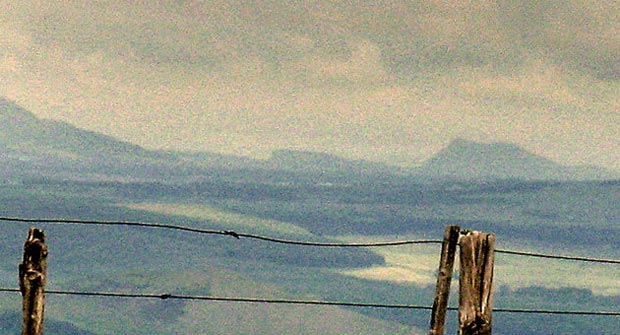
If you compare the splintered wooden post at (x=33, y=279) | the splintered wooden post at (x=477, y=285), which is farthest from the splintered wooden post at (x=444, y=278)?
the splintered wooden post at (x=33, y=279)

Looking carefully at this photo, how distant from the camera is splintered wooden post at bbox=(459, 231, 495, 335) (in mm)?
12977

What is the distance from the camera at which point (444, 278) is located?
42.4ft

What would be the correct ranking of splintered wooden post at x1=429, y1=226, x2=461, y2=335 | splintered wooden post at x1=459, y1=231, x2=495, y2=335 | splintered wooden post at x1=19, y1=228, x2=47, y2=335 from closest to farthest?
1. splintered wooden post at x1=19, y1=228, x2=47, y2=335
2. splintered wooden post at x1=429, y1=226, x2=461, y2=335
3. splintered wooden post at x1=459, y1=231, x2=495, y2=335

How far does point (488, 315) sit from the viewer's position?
43.0 ft

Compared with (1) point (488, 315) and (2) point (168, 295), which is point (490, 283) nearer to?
(1) point (488, 315)

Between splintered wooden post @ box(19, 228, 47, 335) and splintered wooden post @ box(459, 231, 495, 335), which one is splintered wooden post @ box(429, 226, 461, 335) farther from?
splintered wooden post @ box(19, 228, 47, 335)

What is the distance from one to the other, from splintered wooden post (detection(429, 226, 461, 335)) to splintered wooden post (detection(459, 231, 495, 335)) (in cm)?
16

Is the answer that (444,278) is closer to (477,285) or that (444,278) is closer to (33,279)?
(477,285)

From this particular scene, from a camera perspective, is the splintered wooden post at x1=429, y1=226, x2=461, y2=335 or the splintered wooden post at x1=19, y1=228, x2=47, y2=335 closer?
the splintered wooden post at x1=19, y1=228, x2=47, y2=335

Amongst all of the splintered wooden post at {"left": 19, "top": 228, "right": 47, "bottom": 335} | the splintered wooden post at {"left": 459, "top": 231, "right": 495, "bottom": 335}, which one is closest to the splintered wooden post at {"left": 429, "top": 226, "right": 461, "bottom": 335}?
the splintered wooden post at {"left": 459, "top": 231, "right": 495, "bottom": 335}

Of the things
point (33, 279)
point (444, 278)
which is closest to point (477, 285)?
point (444, 278)

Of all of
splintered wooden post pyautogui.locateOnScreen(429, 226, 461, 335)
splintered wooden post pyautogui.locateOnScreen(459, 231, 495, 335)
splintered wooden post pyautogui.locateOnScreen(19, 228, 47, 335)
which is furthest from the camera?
splintered wooden post pyautogui.locateOnScreen(459, 231, 495, 335)

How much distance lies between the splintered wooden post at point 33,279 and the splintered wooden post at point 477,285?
4685 millimetres

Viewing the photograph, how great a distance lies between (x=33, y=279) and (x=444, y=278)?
180 inches
